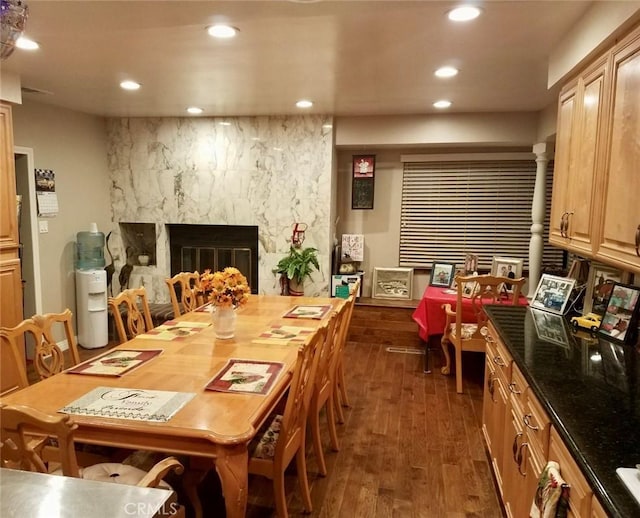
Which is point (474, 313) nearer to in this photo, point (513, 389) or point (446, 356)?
point (446, 356)

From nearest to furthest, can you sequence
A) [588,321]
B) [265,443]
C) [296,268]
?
[265,443], [588,321], [296,268]

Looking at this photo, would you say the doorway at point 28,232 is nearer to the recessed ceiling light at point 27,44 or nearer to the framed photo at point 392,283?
the recessed ceiling light at point 27,44

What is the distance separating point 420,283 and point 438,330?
148 cm

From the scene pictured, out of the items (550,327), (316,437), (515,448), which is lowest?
(316,437)

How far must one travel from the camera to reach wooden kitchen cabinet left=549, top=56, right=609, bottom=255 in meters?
2.05

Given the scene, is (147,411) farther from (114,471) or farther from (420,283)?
(420,283)

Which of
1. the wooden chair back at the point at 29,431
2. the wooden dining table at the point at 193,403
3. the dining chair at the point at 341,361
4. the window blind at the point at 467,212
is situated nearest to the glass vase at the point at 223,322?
the wooden dining table at the point at 193,403

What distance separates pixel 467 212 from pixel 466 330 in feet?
6.25

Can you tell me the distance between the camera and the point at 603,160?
1971mm

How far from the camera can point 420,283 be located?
5562 millimetres

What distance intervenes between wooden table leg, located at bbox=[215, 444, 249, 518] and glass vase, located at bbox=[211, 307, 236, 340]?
3.57 ft

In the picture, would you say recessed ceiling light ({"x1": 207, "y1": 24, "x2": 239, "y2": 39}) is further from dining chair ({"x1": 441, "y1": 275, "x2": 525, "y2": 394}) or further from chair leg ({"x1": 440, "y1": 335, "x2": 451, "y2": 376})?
chair leg ({"x1": 440, "y1": 335, "x2": 451, "y2": 376})

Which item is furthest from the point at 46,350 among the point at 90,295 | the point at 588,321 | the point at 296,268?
the point at 296,268

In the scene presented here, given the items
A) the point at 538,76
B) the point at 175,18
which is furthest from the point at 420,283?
the point at 175,18
